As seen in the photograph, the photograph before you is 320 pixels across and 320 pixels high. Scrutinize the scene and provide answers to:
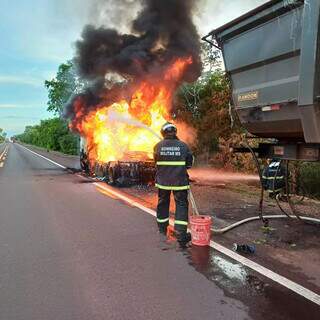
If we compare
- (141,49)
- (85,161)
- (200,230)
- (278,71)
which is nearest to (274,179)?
(200,230)

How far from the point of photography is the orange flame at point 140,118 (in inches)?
609

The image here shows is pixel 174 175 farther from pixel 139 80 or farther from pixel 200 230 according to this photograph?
pixel 139 80

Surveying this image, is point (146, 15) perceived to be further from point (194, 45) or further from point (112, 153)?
point (112, 153)

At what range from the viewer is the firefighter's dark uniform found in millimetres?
6066

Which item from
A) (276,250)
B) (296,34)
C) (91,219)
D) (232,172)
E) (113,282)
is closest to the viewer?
(113,282)

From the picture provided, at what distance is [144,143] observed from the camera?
15461mm

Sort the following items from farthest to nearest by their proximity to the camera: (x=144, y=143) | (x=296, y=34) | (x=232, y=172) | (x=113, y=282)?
(x=232, y=172) → (x=144, y=143) → (x=296, y=34) → (x=113, y=282)

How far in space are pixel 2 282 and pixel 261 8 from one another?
4340mm

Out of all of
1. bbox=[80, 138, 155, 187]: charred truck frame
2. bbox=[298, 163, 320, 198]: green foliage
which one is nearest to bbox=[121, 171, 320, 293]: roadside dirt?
bbox=[80, 138, 155, 187]: charred truck frame

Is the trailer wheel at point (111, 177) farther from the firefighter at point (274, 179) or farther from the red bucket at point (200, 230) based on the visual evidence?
the red bucket at point (200, 230)

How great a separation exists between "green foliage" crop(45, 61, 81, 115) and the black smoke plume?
67.0 feet

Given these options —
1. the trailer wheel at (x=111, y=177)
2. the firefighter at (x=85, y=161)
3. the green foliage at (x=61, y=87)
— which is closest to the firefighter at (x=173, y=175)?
the trailer wheel at (x=111, y=177)

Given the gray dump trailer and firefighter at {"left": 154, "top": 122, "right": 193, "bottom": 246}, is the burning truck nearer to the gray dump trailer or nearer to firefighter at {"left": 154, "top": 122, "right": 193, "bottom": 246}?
firefighter at {"left": 154, "top": 122, "right": 193, "bottom": 246}

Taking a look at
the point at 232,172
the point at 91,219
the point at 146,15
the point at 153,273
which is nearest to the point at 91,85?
the point at 146,15
